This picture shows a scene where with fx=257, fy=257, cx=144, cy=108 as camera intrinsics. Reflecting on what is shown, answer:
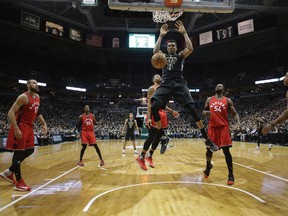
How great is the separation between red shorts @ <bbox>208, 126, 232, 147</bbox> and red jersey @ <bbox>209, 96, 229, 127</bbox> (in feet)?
0.38

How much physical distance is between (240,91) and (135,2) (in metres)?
34.1

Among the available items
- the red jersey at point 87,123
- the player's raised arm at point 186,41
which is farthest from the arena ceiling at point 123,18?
the player's raised arm at point 186,41

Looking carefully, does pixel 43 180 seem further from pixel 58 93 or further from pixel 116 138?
pixel 58 93

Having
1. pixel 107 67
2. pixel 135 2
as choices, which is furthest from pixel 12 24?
pixel 135 2

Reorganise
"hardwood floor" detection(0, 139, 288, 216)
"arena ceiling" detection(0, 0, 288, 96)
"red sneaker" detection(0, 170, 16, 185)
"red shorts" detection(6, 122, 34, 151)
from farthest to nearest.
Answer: "arena ceiling" detection(0, 0, 288, 96), "red sneaker" detection(0, 170, 16, 185), "red shorts" detection(6, 122, 34, 151), "hardwood floor" detection(0, 139, 288, 216)

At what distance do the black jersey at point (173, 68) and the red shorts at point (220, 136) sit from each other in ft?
5.18

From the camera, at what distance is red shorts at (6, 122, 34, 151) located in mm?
5383

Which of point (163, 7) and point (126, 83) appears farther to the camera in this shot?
point (126, 83)

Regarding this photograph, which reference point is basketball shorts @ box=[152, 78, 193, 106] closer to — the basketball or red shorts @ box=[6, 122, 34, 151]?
the basketball

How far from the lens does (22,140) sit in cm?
545

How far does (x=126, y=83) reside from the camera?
38.2m

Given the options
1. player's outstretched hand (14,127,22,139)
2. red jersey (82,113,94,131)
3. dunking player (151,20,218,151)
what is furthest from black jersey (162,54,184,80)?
red jersey (82,113,94,131)

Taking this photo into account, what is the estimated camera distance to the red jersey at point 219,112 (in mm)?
5957

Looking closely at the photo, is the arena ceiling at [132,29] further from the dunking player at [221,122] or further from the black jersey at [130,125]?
the dunking player at [221,122]
